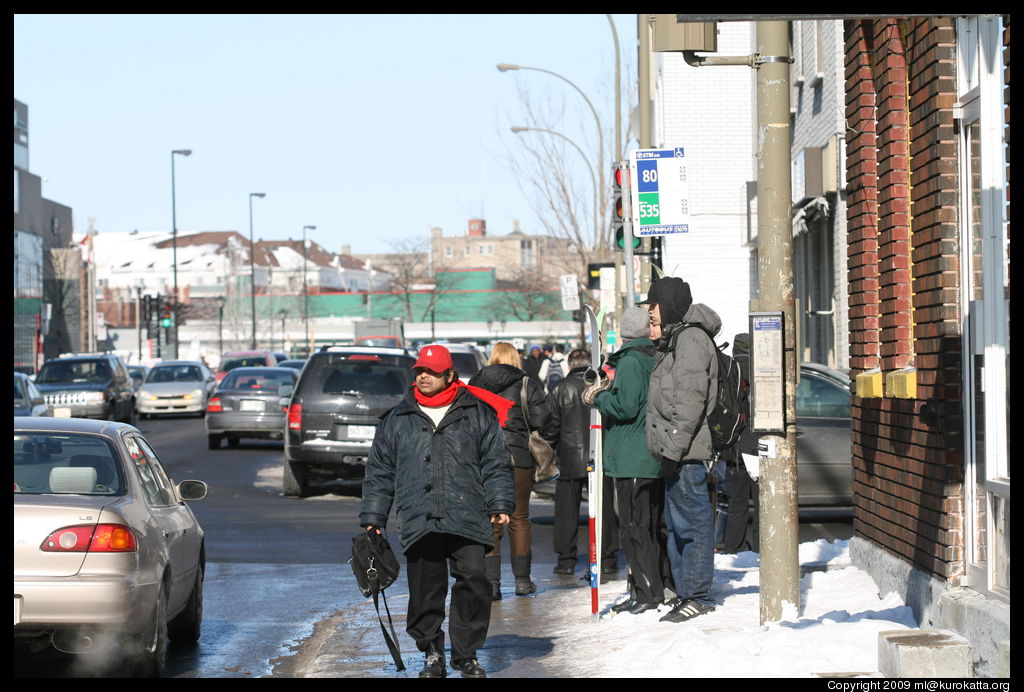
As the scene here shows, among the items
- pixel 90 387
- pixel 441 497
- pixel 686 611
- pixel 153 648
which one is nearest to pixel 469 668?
pixel 441 497

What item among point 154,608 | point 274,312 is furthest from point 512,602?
point 274,312

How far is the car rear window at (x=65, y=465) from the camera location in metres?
8.18

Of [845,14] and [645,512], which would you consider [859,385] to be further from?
[845,14]

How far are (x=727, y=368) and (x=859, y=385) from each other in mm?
1491

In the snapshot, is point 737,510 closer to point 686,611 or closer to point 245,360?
point 686,611

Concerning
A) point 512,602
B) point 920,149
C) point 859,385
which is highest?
point 920,149

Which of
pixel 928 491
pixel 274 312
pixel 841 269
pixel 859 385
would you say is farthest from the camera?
pixel 274 312

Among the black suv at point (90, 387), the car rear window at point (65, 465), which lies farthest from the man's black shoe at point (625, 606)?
the black suv at point (90, 387)

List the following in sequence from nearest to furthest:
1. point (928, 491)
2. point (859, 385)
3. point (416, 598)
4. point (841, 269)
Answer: point (416, 598)
point (928, 491)
point (859, 385)
point (841, 269)

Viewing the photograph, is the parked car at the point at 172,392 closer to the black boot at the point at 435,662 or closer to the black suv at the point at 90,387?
the black suv at the point at 90,387

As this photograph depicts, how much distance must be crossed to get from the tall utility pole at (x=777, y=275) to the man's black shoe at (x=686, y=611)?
670mm

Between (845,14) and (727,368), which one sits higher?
(845,14)

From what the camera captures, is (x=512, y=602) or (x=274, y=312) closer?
(x=512, y=602)
